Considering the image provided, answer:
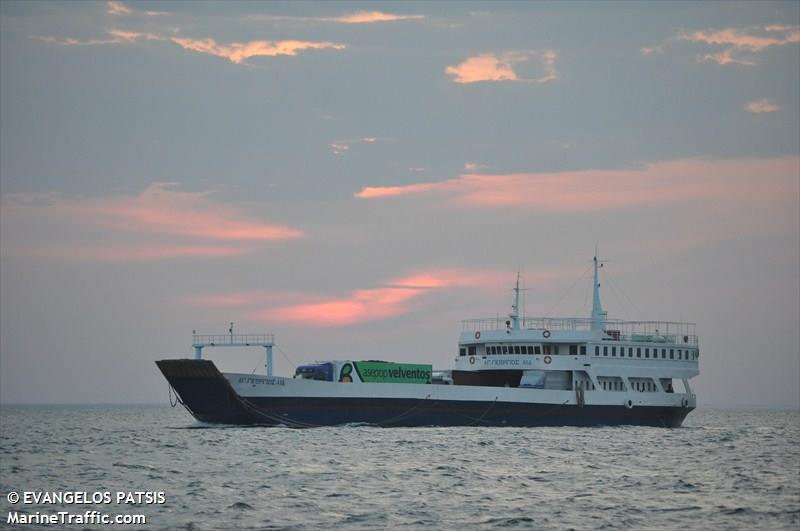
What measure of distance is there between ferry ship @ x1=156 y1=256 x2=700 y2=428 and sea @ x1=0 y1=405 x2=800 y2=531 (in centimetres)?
344

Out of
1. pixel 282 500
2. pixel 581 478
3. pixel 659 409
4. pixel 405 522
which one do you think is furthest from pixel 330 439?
pixel 659 409

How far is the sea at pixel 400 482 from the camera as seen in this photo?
30391 mm

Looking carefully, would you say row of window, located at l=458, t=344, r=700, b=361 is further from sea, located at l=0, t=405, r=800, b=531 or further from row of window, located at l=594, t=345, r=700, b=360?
sea, located at l=0, t=405, r=800, b=531

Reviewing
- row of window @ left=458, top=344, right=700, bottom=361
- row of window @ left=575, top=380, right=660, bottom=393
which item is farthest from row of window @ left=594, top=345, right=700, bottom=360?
row of window @ left=575, top=380, right=660, bottom=393

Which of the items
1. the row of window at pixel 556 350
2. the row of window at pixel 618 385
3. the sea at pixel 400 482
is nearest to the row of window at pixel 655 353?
the row of window at pixel 556 350

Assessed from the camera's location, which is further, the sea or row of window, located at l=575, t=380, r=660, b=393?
row of window, located at l=575, t=380, r=660, b=393

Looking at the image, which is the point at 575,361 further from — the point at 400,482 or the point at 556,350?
the point at 400,482

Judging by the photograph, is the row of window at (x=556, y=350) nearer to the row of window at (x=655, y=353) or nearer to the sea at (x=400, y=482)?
the row of window at (x=655, y=353)

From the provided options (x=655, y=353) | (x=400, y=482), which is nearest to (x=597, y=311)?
(x=655, y=353)

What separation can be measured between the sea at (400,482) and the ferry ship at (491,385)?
344 centimetres

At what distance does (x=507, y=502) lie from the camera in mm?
33594

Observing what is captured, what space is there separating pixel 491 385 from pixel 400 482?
1450 inches

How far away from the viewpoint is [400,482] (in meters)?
37.8

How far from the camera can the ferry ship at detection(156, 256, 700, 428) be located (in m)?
61.5
